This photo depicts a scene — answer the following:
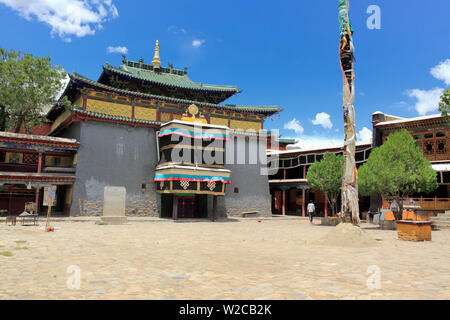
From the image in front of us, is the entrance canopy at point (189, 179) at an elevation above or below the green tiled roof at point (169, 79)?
below

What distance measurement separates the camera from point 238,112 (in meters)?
31.6

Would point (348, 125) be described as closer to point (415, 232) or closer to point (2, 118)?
point (415, 232)

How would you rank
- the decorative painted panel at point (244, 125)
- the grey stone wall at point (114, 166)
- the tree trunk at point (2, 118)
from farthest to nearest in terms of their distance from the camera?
the decorative painted panel at point (244, 125) < the tree trunk at point (2, 118) < the grey stone wall at point (114, 166)

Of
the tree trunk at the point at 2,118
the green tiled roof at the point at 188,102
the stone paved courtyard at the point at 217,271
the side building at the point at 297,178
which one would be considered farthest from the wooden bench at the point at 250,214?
the tree trunk at the point at 2,118

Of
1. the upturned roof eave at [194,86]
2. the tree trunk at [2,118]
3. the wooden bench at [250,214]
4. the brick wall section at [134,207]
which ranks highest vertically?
the upturned roof eave at [194,86]

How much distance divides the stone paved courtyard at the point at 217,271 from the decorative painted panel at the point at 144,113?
17.2m

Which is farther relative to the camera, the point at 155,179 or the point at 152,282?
the point at 155,179

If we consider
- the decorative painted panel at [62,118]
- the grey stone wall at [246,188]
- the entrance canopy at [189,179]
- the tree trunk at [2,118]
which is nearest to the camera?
the entrance canopy at [189,179]

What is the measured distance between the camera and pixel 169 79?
3152 centimetres

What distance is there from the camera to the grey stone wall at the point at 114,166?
2438 centimetres

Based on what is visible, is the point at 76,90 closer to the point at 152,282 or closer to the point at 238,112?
the point at 238,112

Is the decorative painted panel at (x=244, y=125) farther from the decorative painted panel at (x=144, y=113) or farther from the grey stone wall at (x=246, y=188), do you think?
the decorative painted panel at (x=144, y=113)
